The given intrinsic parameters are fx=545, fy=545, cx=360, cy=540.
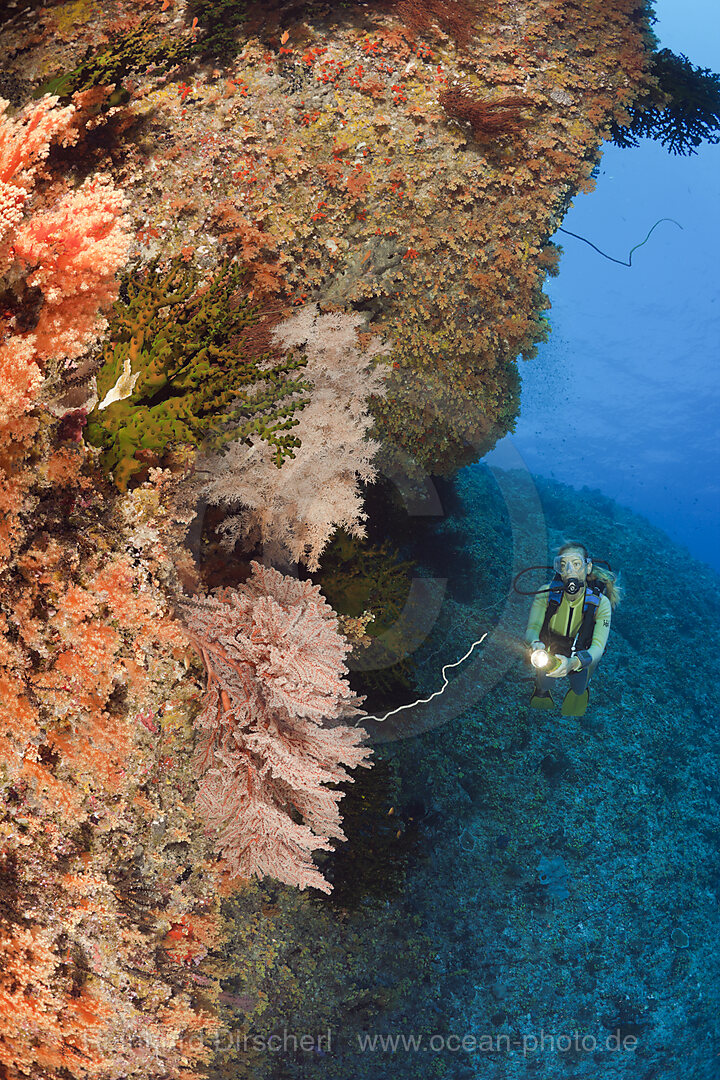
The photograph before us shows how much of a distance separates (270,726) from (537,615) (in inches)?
97.6

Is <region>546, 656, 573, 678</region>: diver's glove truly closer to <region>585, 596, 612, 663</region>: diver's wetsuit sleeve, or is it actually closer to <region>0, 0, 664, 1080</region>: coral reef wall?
<region>585, 596, 612, 663</region>: diver's wetsuit sleeve

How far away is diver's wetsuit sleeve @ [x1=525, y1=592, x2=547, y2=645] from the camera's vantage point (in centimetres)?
450

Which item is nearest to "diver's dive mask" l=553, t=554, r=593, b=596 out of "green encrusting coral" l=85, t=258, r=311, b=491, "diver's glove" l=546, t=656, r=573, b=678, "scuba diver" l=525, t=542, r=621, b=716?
"scuba diver" l=525, t=542, r=621, b=716

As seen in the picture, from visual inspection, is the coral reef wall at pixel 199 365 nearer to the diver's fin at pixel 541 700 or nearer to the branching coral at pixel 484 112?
the branching coral at pixel 484 112

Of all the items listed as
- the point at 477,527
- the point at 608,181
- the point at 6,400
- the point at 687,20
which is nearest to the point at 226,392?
the point at 6,400

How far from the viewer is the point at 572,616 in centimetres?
443

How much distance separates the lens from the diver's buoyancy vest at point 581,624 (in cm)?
432

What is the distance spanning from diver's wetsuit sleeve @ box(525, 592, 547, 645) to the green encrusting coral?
8.37ft

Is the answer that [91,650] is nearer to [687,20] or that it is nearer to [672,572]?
[672,572]

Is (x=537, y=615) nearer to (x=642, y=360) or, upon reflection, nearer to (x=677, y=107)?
(x=677, y=107)

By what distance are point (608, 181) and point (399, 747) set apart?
40.9 meters

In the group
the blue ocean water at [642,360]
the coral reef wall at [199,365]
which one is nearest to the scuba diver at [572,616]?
the coral reef wall at [199,365]

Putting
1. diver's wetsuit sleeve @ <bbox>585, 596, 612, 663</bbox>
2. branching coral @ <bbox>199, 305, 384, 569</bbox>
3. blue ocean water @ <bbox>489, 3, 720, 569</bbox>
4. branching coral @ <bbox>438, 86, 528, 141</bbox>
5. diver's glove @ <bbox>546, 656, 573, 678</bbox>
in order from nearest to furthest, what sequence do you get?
1. branching coral @ <bbox>199, 305, 384, 569</bbox>
2. branching coral @ <bbox>438, 86, 528, 141</bbox>
3. diver's wetsuit sleeve @ <bbox>585, 596, 612, 663</bbox>
4. diver's glove @ <bbox>546, 656, 573, 678</bbox>
5. blue ocean water @ <bbox>489, 3, 720, 569</bbox>

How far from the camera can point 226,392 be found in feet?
9.83
